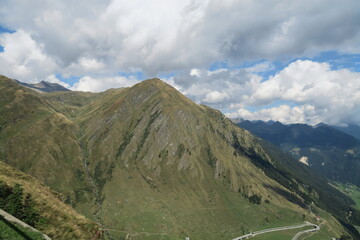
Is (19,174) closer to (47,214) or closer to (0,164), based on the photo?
(0,164)

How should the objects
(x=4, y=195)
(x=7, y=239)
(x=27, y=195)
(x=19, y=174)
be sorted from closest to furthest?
1. (x=7, y=239)
2. (x=4, y=195)
3. (x=27, y=195)
4. (x=19, y=174)

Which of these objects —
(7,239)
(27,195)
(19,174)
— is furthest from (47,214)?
(19,174)

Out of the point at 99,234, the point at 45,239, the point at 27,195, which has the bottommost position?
the point at 99,234

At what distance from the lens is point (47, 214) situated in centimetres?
3991

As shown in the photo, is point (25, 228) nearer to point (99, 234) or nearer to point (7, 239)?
point (7, 239)

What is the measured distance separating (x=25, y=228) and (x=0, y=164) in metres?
28.3

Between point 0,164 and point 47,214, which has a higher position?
point 0,164

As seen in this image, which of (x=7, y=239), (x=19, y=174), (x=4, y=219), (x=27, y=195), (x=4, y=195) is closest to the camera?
(x=7, y=239)

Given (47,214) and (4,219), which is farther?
(47,214)

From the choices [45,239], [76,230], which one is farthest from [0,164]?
[45,239]

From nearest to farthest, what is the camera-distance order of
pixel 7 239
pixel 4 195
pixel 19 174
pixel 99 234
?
1. pixel 7 239
2. pixel 4 195
3. pixel 99 234
4. pixel 19 174

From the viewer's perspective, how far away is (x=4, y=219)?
31.0 meters

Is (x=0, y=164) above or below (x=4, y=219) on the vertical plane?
above

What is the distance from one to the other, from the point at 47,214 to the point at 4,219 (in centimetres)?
934
